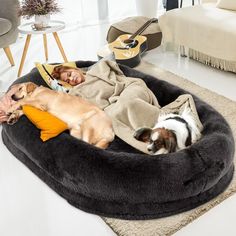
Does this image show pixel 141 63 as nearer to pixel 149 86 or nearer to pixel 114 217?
pixel 149 86

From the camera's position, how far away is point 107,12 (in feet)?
14.8

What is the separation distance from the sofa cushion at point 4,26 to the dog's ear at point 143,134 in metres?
1.66

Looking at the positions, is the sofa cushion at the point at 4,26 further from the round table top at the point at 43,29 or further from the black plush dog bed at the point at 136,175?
the black plush dog bed at the point at 136,175

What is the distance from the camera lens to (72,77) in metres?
2.23

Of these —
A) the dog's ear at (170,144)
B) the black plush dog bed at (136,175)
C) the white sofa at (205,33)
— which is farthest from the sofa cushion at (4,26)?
the dog's ear at (170,144)

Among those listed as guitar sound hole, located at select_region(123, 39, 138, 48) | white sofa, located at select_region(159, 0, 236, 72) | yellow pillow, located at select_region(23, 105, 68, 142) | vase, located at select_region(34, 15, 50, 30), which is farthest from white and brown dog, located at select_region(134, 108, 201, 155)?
vase, located at select_region(34, 15, 50, 30)

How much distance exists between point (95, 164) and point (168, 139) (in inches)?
14.6

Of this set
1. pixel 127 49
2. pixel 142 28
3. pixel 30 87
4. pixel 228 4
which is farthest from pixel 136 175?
pixel 228 4

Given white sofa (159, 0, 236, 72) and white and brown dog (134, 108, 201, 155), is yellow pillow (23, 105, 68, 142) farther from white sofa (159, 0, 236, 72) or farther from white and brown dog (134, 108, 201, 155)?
white sofa (159, 0, 236, 72)

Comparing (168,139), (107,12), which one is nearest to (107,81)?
(168,139)

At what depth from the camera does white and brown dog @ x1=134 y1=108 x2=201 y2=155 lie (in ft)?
5.31

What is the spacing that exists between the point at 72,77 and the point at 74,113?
18.1 inches

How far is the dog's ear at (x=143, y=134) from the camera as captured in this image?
173cm

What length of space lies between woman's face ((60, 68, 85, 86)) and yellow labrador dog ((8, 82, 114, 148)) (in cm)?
26
